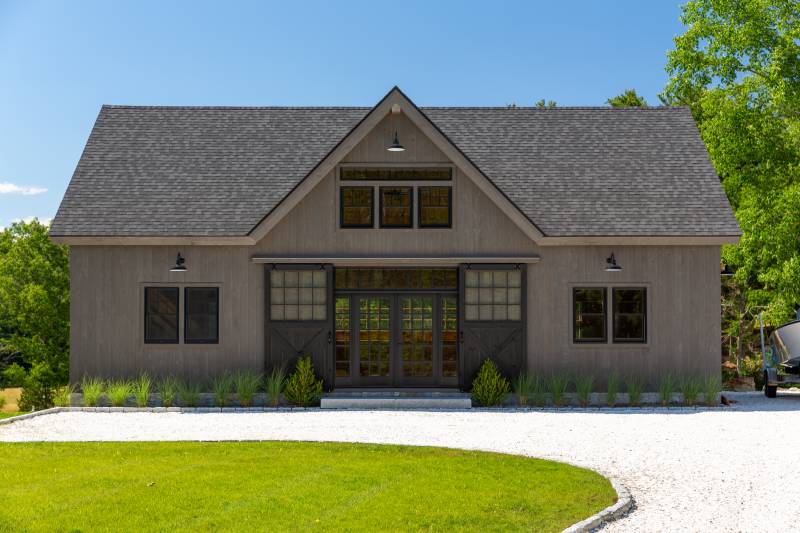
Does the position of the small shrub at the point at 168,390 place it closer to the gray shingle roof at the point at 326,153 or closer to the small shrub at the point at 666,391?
the gray shingle roof at the point at 326,153

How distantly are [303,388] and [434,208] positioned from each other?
15.8ft

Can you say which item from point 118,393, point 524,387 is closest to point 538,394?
point 524,387

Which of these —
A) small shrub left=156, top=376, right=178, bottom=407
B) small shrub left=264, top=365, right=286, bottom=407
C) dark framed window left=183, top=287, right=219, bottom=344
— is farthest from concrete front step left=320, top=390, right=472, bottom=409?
small shrub left=156, top=376, right=178, bottom=407

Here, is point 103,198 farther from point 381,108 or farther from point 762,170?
point 762,170

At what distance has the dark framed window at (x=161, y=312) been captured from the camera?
2128 cm

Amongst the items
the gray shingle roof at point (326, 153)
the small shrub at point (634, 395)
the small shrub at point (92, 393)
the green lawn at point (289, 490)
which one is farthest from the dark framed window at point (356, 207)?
the green lawn at point (289, 490)

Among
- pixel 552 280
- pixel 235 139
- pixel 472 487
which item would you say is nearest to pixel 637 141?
pixel 552 280

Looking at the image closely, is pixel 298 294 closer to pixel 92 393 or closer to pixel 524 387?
pixel 92 393

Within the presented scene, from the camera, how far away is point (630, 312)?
21.5m

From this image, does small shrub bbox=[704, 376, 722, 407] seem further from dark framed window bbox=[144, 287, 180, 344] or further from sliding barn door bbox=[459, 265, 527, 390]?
dark framed window bbox=[144, 287, 180, 344]

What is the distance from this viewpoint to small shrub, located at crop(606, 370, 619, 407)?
2048 cm

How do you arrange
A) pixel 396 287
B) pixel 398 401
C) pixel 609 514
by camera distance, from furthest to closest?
pixel 396 287 < pixel 398 401 < pixel 609 514

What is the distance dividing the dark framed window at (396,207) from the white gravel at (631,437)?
4377 millimetres

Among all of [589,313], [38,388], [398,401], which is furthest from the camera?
[38,388]
